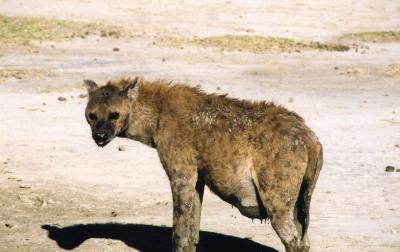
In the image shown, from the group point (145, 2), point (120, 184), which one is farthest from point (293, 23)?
point (120, 184)

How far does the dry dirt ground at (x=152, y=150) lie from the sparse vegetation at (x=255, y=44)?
644mm

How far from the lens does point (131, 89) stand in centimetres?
957

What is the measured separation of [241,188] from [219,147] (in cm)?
48

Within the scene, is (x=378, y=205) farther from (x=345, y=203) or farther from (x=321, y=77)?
(x=321, y=77)

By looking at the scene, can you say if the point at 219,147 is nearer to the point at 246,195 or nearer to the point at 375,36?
the point at 246,195

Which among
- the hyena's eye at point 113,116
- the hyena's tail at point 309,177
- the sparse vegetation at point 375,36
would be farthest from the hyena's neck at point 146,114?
the sparse vegetation at point 375,36

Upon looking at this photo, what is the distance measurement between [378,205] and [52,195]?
179 inches

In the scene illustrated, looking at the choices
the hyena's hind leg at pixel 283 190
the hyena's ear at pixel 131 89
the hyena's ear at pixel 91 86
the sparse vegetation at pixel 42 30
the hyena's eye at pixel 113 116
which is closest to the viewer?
the hyena's hind leg at pixel 283 190

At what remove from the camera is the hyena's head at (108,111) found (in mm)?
9328

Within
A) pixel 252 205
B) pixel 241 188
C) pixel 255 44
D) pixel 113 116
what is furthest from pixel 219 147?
pixel 255 44

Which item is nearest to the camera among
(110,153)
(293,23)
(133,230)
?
(133,230)

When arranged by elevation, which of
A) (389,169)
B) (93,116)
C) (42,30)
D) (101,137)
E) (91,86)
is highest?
(91,86)

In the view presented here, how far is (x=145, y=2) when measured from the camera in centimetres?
3862

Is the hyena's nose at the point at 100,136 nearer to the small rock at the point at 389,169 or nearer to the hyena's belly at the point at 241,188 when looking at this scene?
the hyena's belly at the point at 241,188
